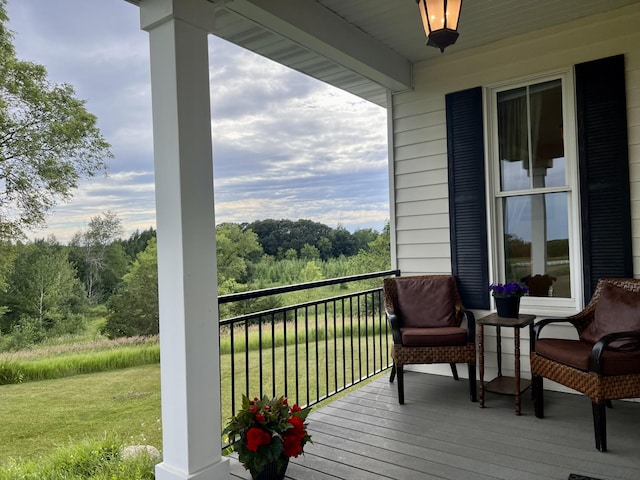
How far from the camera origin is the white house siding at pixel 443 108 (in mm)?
3006

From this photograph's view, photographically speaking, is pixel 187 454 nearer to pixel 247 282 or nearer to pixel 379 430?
pixel 379 430

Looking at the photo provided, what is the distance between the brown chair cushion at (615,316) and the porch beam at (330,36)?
7.94ft

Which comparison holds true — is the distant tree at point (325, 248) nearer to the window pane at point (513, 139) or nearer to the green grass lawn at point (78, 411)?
the green grass lawn at point (78, 411)

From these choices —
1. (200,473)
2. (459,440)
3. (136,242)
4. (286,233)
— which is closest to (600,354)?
(459,440)

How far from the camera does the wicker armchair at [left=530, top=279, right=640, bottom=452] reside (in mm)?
2334

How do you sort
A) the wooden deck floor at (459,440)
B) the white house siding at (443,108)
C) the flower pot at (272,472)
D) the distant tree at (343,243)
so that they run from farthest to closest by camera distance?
the distant tree at (343,243) < the white house siding at (443,108) < the wooden deck floor at (459,440) < the flower pot at (272,472)

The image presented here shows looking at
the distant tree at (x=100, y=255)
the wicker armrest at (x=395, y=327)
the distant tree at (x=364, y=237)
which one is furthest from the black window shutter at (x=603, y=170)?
the distant tree at (x=364, y=237)

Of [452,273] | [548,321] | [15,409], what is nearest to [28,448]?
[15,409]

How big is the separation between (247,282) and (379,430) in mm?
7178

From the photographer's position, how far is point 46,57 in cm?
513

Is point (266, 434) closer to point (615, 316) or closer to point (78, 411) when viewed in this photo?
point (615, 316)

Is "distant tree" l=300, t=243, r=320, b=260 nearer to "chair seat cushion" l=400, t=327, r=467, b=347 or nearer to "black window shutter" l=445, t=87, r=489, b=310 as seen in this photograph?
"black window shutter" l=445, t=87, r=489, b=310

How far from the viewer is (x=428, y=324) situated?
3.47m

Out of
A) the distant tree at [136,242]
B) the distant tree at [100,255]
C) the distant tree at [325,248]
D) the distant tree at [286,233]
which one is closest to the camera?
the distant tree at [100,255]
